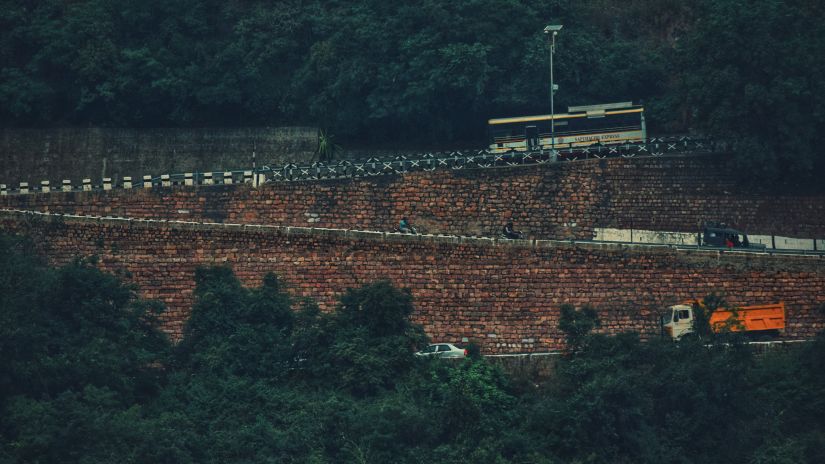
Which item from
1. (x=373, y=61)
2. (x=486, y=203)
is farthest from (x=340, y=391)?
(x=373, y=61)

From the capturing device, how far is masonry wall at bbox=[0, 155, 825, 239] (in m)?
51.2

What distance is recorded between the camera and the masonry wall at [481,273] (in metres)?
46.7

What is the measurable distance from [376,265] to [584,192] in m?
6.84

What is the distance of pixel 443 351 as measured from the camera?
4572cm

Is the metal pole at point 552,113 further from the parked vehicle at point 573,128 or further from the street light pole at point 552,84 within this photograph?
the parked vehicle at point 573,128

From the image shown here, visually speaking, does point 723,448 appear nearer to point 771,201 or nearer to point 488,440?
point 488,440

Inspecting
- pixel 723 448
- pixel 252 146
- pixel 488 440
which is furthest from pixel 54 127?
pixel 723 448

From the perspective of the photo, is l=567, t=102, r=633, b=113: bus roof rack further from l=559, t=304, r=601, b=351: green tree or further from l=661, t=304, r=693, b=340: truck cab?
l=559, t=304, r=601, b=351: green tree

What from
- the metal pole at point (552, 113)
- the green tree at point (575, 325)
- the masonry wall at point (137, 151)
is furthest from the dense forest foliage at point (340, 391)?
the masonry wall at point (137, 151)

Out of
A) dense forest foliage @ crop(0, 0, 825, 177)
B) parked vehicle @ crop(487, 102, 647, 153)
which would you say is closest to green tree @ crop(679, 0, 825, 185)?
dense forest foliage @ crop(0, 0, 825, 177)

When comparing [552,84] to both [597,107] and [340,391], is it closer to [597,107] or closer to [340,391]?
[597,107]

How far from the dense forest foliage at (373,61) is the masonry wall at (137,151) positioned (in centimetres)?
45

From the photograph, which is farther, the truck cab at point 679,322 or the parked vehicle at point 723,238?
the parked vehicle at point 723,238

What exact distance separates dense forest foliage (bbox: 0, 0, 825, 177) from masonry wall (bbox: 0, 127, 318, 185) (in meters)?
0.45
